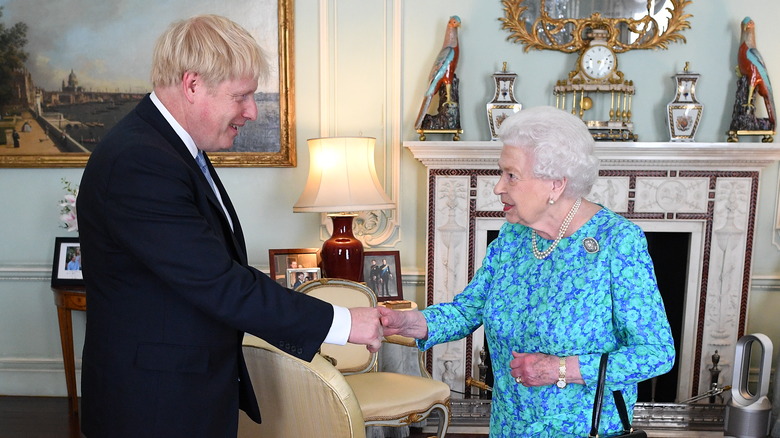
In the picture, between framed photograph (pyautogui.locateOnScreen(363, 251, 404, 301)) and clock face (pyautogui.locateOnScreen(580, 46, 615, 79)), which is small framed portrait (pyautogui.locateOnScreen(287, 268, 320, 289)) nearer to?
framed photograph (pyautogui.locateOnScreen(363, 251, 404, 301))

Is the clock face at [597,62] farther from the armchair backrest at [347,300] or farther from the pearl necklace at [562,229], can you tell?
the pearl necklace at [562,229]

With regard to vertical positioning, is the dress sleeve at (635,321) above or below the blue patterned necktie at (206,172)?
below

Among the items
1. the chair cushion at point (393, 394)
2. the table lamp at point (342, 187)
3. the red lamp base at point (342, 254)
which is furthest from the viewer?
the red lamp base at point (342, 254)

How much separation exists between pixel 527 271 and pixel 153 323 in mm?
940

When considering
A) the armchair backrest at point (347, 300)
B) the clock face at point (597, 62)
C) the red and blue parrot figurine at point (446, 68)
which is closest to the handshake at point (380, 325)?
the armchair backrest at point (347, 300)

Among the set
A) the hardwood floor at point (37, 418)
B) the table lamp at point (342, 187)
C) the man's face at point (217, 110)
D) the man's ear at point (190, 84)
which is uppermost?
the man's ear at point (190, 84)

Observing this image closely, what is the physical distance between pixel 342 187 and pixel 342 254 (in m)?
0.39

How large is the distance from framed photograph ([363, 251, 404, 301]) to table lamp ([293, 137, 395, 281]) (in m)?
0.34

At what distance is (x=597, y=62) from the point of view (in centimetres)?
356

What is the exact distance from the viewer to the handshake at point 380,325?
5.12 ft

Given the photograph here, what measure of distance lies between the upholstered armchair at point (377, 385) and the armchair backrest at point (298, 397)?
72cm

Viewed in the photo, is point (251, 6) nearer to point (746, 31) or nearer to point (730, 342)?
point (746, 31)

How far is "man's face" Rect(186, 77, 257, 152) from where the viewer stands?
4.69ft

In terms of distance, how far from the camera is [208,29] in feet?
4.59
